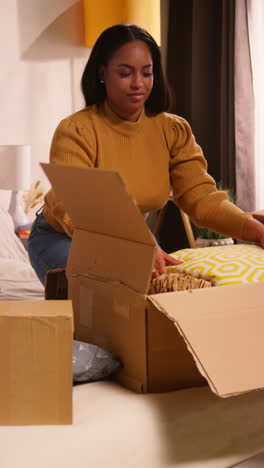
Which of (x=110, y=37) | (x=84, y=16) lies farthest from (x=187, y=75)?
(x=110, y=37)

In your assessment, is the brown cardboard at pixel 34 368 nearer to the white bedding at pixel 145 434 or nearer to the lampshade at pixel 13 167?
the white bedding at pixel 145 434

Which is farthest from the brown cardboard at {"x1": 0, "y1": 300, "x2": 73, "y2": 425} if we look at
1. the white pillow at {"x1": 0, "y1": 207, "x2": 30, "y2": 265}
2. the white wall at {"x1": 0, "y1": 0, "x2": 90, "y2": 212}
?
the white wall at {"x1": 0, "y1": 0, "x2": 90, "y2": 212}

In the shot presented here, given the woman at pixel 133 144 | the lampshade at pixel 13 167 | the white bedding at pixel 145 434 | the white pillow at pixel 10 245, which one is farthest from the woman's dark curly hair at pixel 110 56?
the lampshade at pixel 13 167

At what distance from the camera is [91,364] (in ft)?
4.31

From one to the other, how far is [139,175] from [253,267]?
1.89 ft

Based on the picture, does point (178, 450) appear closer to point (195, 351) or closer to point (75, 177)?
point (195, 351)

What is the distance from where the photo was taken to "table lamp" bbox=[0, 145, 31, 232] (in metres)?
3.97

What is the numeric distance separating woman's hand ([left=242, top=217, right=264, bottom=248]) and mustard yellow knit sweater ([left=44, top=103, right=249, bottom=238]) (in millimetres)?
25

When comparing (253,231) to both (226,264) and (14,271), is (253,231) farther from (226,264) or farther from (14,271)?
(14,271)

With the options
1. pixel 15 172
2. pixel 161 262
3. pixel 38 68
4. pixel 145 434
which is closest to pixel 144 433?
pixel 145 434

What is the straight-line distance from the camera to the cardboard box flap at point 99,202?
4.14ft

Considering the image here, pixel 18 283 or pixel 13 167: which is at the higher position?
pixel 13 167

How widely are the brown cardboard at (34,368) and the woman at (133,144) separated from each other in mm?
611

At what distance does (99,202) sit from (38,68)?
3.23 meters
